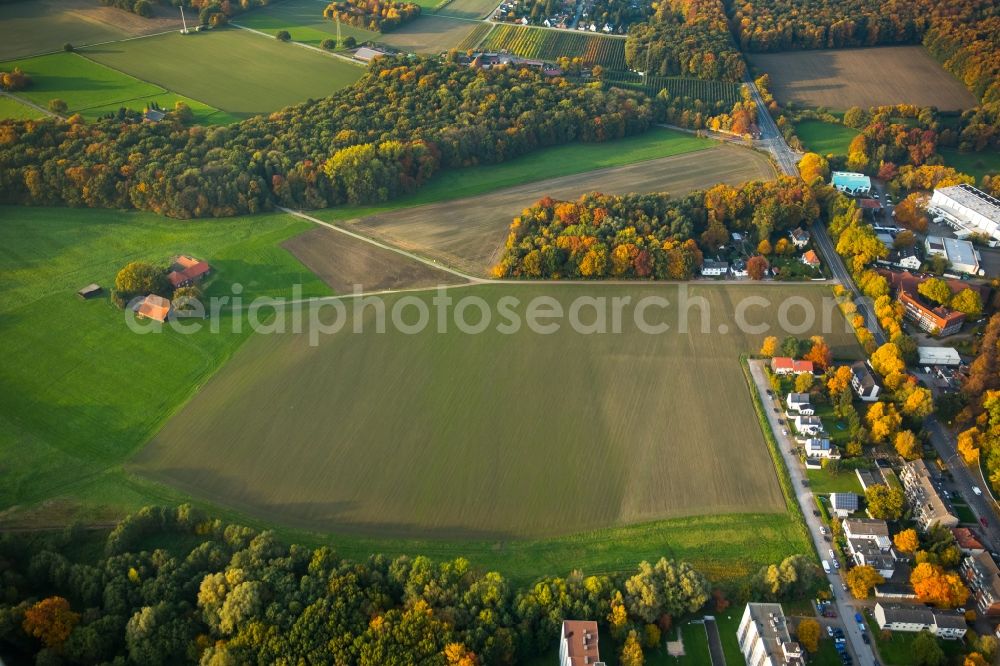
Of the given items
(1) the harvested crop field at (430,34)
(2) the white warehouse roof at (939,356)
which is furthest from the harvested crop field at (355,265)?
(1) the harvested crop field at (430,34)

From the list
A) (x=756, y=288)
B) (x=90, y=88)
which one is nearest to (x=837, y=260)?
(x=756, y=288)

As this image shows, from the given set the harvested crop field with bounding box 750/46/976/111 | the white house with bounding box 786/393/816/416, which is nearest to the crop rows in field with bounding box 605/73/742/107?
the harvested crop field with bounding box 750/46/976/111

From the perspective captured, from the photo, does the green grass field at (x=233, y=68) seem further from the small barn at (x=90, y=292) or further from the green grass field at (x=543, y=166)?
the small barn at (x=90, y=292)

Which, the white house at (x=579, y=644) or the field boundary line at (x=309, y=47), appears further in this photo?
the field boundary line at (x=309, y=47)

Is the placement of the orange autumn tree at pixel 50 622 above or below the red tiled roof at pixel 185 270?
below

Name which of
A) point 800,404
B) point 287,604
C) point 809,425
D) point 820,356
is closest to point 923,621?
point 809,425

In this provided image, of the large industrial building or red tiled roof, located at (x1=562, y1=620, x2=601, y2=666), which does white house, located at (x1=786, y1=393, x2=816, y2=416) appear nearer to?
red tiled roof, located at (x1=562, y1=620, x2=601, y2=666)
